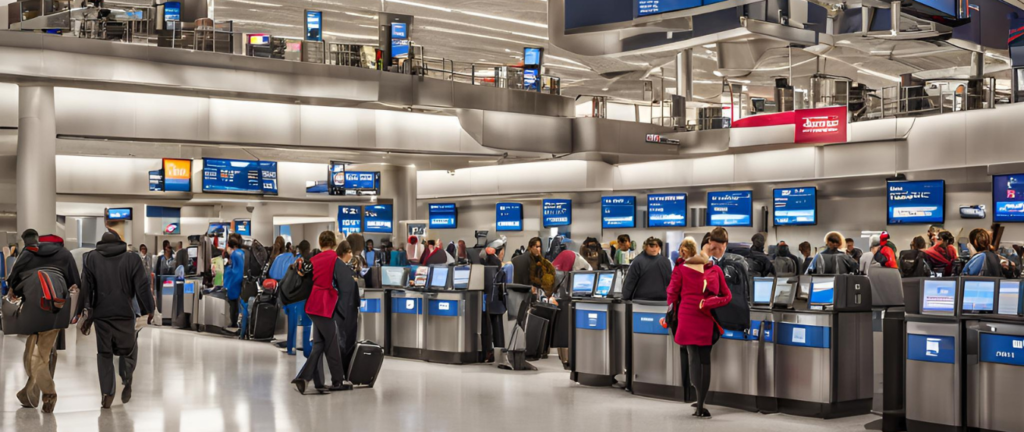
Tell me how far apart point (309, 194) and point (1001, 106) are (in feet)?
56.8

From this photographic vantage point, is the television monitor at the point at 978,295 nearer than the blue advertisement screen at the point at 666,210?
Yes

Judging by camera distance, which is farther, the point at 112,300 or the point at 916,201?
the point at 916,201

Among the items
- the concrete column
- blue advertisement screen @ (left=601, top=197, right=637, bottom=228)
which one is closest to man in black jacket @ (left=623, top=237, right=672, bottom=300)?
the concrete column

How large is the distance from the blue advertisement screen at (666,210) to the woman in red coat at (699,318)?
12701mm

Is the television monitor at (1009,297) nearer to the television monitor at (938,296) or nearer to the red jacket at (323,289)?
the television monitor at (938,296)

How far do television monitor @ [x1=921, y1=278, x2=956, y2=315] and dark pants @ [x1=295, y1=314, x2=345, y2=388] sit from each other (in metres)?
5.72

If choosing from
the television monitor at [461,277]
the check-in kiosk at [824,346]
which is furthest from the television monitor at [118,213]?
the check-in kiosk at [824,346]

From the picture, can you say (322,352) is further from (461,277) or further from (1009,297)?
(1009,297)

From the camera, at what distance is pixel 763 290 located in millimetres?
8906

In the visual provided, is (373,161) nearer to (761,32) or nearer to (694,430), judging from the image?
(761,32)

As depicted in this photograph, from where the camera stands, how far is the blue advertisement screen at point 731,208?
65.1 feet

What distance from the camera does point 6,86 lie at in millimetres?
14438

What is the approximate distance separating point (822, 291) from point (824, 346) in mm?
511

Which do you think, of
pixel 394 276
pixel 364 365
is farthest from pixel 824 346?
pixel 394 276
